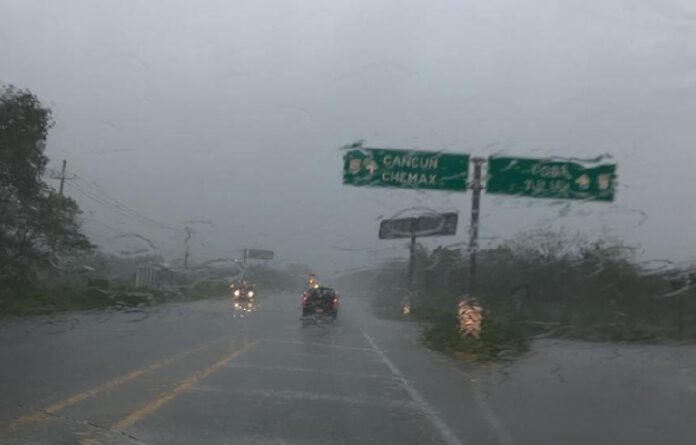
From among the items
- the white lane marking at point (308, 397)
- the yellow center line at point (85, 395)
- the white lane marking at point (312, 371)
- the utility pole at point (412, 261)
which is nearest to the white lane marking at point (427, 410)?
the white lane marking at point (308, 397)

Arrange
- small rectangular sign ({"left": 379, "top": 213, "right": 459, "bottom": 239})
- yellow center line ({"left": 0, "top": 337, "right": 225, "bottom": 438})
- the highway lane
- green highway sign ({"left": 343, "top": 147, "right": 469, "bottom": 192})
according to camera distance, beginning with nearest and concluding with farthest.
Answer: yellow center line ({"left": 0, "top": 337, "right": 225, "bottom": 438})
the highway lane
green highway sign ({"left": 343, "top": 147, "right": 469, "bottom": 192})
small rectangular sign ({"left": 379, "top": 213, "right": 459, "bottom": 239})

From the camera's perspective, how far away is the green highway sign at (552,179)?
25.0m

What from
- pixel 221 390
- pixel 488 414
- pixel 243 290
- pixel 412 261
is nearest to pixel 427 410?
pixel 488 414

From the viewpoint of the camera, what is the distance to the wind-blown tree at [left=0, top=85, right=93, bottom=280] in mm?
34094

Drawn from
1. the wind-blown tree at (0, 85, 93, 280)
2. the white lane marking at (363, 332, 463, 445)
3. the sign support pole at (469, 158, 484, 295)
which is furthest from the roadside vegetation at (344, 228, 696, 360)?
the wind-blown tree at (0, 85, 93, 280)

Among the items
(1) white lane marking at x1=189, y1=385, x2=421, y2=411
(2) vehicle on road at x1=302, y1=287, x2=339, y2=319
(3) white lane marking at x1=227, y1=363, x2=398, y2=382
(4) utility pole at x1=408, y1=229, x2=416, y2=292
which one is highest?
(4) utility pole at x1=408, y1=229, x2=416, y2=292

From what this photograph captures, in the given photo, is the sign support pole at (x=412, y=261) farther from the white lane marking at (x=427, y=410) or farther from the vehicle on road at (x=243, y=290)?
the vehicle on road at (x=243, y=290)

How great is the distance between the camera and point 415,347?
80.5 feet

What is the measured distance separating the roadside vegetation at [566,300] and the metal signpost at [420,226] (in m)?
1.01

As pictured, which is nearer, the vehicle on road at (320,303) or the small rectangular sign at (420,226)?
the small rectangular sign at (420,226)

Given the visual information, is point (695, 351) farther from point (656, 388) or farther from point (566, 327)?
point (656, 388)

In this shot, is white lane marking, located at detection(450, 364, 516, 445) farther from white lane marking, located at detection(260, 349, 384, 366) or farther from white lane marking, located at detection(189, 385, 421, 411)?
white lane marking, located at detection(260, 349, 384, 366)

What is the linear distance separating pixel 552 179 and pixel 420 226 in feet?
16.8

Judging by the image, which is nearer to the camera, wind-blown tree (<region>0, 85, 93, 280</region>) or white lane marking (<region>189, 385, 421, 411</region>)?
white lane marking (<region>189, 385, 421, 411</region>)
